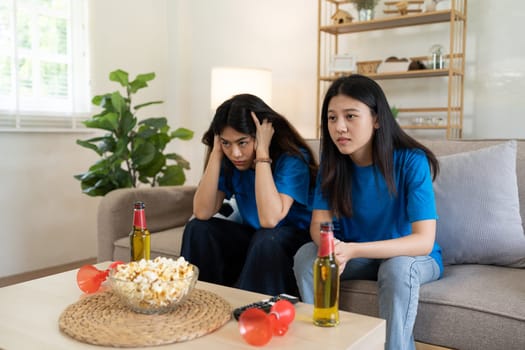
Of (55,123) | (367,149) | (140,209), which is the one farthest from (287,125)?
(55,123)

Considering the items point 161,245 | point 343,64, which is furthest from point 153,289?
point 343,64

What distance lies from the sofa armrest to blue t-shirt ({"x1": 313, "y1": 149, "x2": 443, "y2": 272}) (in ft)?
2.92

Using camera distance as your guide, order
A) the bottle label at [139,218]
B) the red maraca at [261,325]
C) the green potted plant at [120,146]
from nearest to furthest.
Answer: the red maraca at [261,325], the bottle label at [139,218], the green potted plant at [120,146]

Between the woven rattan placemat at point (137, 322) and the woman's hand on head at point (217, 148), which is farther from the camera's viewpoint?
the woman's hand on head at point (217, 148)

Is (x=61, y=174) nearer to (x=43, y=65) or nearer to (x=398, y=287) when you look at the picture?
(x=43, y=65)

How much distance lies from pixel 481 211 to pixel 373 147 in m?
0.43

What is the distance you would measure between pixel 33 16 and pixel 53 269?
4.79ft

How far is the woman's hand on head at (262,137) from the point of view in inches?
67.6

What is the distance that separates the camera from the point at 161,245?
2.01m

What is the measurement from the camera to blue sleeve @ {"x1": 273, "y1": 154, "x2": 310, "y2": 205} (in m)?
1.71

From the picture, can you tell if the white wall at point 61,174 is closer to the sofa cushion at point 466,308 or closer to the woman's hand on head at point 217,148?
the woman's hand on head at point 217,148

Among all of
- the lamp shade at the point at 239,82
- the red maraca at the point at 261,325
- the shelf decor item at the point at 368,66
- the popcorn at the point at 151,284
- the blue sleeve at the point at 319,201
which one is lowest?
the red maraca at the point at 261,325

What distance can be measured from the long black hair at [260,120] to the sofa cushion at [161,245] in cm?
47

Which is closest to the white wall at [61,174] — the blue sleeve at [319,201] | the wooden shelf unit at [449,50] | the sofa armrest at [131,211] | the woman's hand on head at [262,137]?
the sofa armrest at [131,211]
